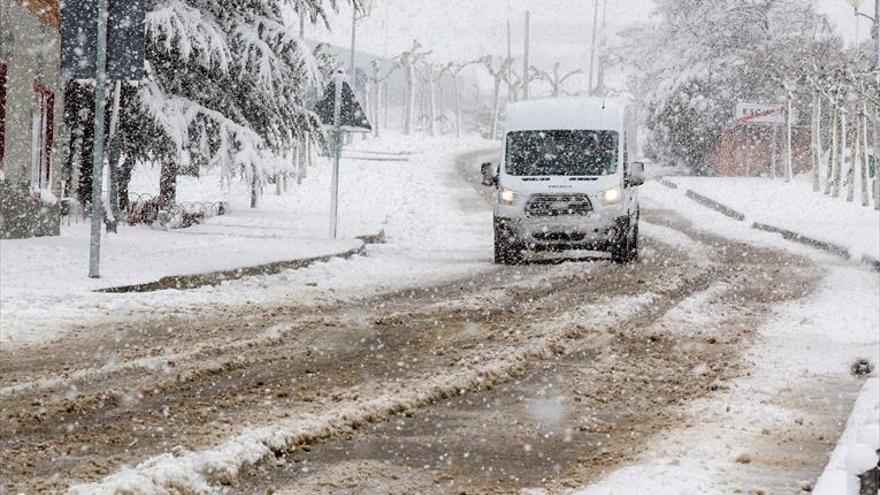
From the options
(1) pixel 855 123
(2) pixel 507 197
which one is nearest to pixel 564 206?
(2) pixel 507 197

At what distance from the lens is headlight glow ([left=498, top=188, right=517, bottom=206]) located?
1736 cm

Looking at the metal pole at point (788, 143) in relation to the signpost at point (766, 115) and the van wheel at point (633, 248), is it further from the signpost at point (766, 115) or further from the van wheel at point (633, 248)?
the van wheel at point (633, 248)

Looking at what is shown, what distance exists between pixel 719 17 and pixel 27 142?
Answer: 37.9m

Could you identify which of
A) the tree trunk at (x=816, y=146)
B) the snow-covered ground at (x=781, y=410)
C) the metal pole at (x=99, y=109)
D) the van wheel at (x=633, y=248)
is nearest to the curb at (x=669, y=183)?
the tree trunk at (x=816, y=146)

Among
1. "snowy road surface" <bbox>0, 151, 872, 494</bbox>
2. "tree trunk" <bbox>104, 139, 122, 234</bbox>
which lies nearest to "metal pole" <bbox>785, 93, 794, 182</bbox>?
"tree trunk" <bbox>104, 139, 122, 234</bbox>

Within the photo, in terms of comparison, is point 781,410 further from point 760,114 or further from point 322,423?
point 760,114

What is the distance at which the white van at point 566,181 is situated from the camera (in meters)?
17.1

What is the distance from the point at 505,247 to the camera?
17.3 m

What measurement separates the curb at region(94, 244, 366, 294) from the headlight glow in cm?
264

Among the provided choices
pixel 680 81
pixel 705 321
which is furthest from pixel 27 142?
pixel 680 81

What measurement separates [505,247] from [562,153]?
1734 millimetres

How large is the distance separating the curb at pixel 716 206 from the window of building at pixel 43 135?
1631 cm

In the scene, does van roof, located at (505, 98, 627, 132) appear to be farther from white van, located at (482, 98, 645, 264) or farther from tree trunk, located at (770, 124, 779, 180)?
tree trunk, located at (770, 124, 779, 180)

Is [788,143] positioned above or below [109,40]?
above
